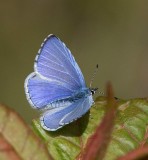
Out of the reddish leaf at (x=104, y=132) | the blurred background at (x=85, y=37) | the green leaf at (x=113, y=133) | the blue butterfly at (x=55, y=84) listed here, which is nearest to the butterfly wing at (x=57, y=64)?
the blue butterfly at (x=55, y=84)

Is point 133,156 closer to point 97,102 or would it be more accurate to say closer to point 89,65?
point 97,102

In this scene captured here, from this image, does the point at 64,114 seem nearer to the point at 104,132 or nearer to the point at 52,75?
the point at 52,75

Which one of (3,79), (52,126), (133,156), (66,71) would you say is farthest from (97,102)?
(3,79)

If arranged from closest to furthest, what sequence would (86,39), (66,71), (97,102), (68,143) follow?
(68,143), (97,102), (66,71), (86,39)

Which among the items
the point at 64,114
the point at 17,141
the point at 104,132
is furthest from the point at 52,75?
the point at 104,132

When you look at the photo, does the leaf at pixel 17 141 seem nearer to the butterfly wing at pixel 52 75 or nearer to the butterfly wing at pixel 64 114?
the butterfly wing at pixel 64 114

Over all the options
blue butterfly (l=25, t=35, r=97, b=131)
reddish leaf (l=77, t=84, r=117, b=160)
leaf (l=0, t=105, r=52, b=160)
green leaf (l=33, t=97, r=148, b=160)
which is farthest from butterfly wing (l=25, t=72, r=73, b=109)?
reddish leaf (l=77, t=84, r=117, b=160)
